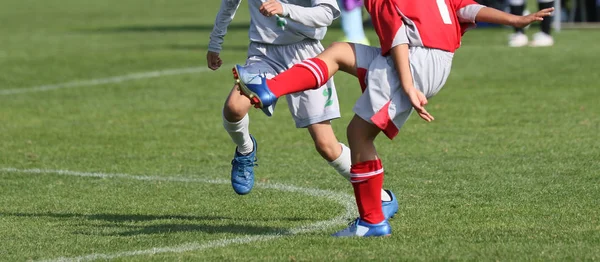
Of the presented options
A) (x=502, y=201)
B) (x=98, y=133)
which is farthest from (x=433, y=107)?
(x=502, y=201)

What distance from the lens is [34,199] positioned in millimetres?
7949

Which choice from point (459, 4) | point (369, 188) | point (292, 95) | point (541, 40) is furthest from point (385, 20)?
point (541, 40)

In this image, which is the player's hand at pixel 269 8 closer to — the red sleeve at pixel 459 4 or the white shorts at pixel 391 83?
the white shorts at pixel 391 83

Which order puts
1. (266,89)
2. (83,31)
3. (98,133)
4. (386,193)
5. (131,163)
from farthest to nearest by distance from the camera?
(83,31), (98,133), (131,163), (386,193), (266,89)

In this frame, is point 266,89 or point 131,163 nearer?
point 266,89

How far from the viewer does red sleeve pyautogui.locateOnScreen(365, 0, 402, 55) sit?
5908 mm

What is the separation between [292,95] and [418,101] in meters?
1.42

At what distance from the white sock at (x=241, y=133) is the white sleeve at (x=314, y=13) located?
0.80 meters

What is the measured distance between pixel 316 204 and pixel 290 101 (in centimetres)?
78

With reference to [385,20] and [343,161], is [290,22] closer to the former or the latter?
[343,161]

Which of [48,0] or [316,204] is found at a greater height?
[316,204]

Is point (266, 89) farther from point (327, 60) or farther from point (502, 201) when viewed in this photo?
point (502, 201)

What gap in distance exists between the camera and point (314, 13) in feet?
22.0

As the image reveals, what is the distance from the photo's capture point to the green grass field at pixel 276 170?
6.09 metres
